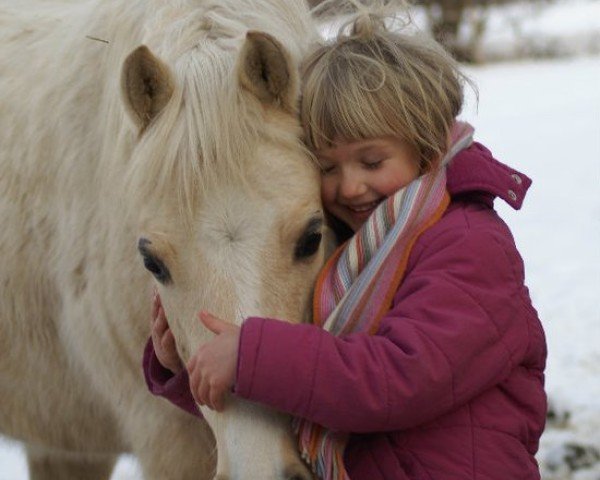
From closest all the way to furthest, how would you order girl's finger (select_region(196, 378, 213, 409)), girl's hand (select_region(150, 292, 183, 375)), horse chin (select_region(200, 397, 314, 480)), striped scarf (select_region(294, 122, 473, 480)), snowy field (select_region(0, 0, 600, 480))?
horse chin (select_region(200, 397, 314, 480))
girl's finger (select_region(196, 378, 213, 409))
striped scarf (select_region(294, 122, 473, 480))
girl's hand (select_region(150, 292, 183, 375))
snowy field (select_region(0, 0, 600, 480))

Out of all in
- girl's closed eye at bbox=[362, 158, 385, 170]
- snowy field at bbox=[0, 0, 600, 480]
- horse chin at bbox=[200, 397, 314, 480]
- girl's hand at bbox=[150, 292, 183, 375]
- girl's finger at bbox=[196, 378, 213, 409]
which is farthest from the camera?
snowy field at bbox=[0, 0, 600, 480]

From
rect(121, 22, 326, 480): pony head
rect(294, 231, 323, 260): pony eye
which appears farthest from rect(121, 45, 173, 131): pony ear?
rect(294, 231, 323, 260): pony eye

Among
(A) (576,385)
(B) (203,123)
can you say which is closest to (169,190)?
(B) (203,123)

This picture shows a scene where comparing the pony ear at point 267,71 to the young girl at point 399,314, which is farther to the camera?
the pony ear at point 267,71

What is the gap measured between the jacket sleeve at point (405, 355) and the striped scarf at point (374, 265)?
62 millimetres

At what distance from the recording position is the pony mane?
2074 mm

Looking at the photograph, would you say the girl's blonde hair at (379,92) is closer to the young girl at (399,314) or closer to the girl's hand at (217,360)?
the young girl at (399,314)

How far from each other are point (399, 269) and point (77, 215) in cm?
109

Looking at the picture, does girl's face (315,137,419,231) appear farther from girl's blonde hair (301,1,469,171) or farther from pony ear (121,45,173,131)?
pony ear (121,45,173,131)

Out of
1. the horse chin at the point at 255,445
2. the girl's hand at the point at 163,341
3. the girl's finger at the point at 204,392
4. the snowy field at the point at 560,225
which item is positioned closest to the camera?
the horse chin at the point at 255,445

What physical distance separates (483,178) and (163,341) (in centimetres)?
82

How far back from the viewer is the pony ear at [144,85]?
2.12 m

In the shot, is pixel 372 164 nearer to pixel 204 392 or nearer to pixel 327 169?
pixel 327 169

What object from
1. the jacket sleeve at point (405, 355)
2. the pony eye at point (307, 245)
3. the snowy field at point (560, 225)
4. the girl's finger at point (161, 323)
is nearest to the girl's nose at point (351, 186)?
the pony eye at point (307, 245)
